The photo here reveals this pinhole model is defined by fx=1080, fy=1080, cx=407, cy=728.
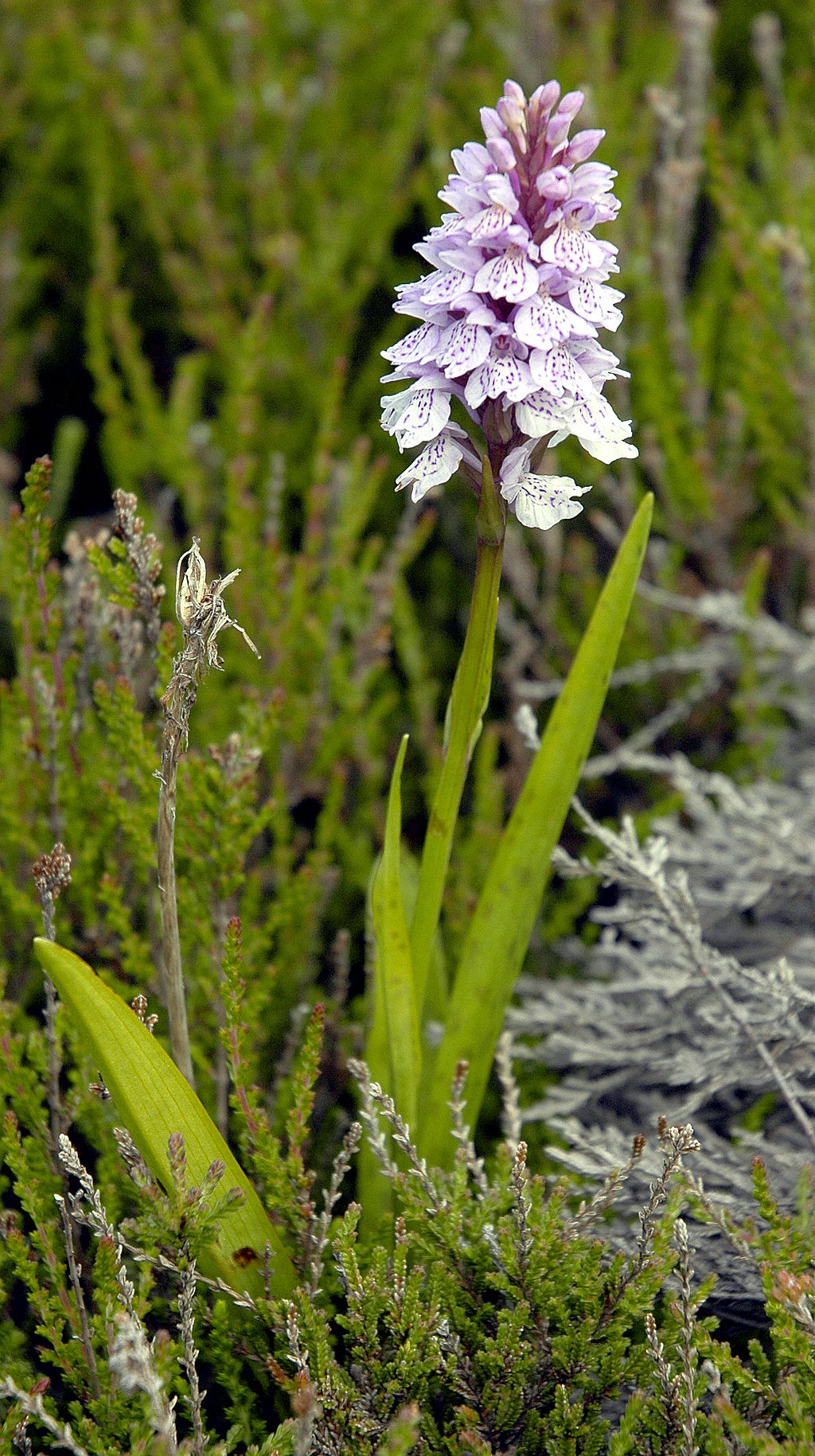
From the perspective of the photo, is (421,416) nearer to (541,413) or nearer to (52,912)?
(541,413)

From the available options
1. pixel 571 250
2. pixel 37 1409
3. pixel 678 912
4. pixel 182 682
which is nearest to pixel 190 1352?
pixel 37 1409

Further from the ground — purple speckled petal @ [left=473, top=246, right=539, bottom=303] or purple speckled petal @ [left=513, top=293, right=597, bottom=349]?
purple speckled petal @ [left=473, top=246, right=539, bottom=303]

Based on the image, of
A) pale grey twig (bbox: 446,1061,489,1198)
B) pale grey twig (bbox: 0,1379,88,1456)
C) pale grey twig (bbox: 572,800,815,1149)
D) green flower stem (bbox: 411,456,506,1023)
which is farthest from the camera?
pale grey twig (bbox: 572,800,815,1149)

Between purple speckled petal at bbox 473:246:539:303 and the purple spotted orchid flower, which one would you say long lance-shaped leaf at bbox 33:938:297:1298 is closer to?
the purple spotted orchid flower

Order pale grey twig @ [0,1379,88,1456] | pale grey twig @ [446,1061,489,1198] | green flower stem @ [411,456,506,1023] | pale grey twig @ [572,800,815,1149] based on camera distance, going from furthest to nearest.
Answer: pale grey twig @ [572,800,815,1149] → pale grey twig @ [446,1061,489,1198] → green flower stem @ [411,456,506,1023] → pale grey twig @ [0,1379,88,1456]

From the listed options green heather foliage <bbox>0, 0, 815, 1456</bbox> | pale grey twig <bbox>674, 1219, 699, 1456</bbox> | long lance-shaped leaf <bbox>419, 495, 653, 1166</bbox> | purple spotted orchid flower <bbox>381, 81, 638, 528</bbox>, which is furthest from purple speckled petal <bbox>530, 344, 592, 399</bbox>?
pale grey twig <bbox>674, 1219, 699, 1456</bbox>

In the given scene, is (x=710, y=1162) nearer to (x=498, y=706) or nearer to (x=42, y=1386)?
(x=42, y=1386)

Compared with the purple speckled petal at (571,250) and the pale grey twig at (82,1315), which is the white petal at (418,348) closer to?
the purple speckled petal at (571,250)

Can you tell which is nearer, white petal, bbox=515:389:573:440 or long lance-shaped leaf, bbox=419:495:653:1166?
white petal, bbox=515:389:573:440
